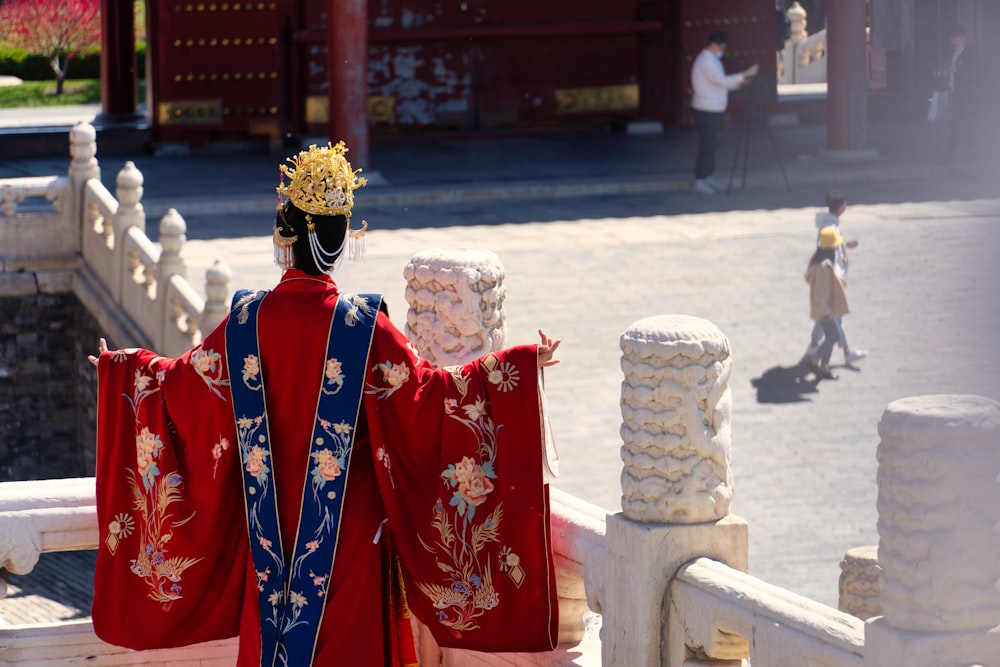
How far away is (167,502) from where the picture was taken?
468 cm

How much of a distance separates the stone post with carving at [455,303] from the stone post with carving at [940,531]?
1.61 meters

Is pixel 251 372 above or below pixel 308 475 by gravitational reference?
above

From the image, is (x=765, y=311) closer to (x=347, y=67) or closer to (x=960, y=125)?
(x=347, y=67)

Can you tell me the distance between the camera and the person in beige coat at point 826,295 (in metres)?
10.8

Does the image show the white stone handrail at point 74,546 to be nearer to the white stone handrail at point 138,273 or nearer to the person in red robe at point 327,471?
the person in red robe at point 327,471

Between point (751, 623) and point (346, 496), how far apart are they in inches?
43.8

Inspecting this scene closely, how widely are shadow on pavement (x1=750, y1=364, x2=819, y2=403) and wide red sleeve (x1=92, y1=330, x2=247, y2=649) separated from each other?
21.0 ft

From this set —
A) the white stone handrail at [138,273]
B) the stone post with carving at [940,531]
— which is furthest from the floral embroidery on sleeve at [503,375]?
the white stone handrail at [138,273]

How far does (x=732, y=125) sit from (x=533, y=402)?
16.5m

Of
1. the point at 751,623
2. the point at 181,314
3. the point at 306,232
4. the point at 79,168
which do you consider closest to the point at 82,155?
the point at 79,168

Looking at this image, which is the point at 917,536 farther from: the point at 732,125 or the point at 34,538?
the point at 732,125

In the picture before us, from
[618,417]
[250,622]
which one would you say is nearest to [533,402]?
[250,622]

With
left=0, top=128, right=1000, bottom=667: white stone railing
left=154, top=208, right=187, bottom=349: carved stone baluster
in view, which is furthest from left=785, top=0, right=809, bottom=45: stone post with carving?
left=0, top=128, right=1000, bottom=667: white stone railing

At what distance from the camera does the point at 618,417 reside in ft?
34.2
